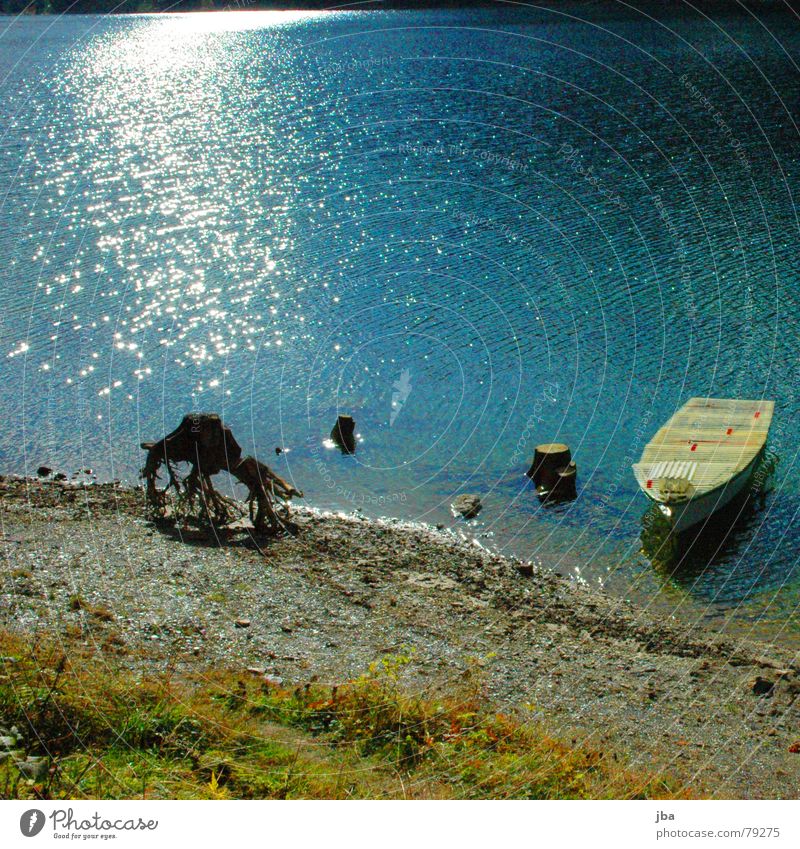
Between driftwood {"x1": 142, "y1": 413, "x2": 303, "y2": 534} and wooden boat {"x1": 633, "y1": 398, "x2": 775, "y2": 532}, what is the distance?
7985 millimetres

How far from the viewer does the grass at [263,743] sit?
1017 centimetres

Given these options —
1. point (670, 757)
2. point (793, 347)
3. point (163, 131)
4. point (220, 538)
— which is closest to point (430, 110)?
point (163, 131)

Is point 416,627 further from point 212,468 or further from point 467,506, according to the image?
point 467,506

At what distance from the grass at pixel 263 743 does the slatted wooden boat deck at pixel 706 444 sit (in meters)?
9.59

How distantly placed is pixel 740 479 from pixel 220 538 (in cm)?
1130

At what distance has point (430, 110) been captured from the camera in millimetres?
47688
